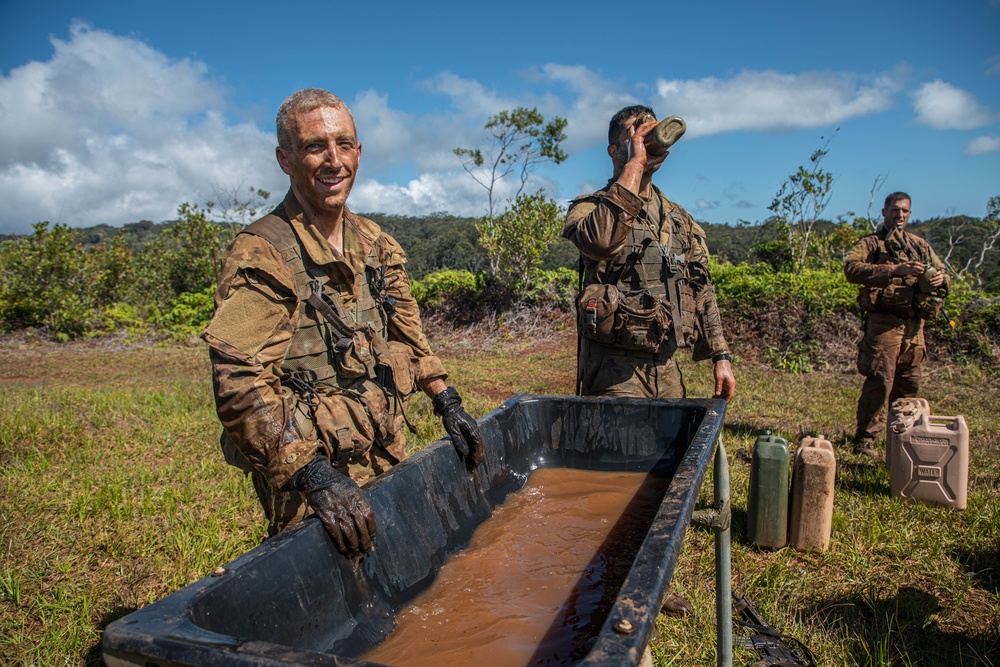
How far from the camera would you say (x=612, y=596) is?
181 centimetres

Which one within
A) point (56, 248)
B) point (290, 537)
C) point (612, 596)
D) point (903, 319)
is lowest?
point (612, 596)

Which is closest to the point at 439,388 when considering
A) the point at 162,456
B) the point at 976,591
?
the point at 976,591

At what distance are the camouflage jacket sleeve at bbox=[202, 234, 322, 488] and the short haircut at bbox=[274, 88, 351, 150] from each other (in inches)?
15.3

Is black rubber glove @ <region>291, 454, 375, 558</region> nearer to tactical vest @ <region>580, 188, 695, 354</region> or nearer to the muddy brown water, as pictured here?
the muddy brown water

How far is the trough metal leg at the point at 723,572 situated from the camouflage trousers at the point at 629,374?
66 centimetres

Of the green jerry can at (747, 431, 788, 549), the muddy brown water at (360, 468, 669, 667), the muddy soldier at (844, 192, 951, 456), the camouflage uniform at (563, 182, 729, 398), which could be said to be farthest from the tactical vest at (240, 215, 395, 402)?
the muddy soldier at (844, 192, 951, 456)

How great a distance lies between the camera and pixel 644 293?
10.6ft

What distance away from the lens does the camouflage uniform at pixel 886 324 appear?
521 centimetres

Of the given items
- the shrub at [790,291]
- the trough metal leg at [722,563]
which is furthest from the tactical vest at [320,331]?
the shrub at [790,291]

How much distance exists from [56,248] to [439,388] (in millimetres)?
13036

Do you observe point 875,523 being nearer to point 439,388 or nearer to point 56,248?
point 439,388

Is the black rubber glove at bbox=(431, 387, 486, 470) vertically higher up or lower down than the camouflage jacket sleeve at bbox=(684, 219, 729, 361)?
lower down

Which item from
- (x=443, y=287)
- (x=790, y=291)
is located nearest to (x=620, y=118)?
(x=790, y=291)

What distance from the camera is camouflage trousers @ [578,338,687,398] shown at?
128 inches
